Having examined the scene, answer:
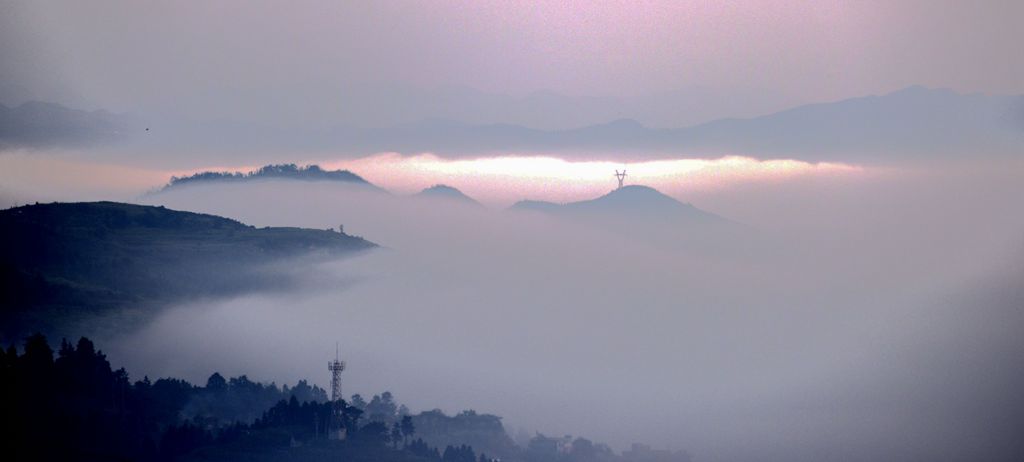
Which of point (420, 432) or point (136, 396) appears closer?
point (136, 396)

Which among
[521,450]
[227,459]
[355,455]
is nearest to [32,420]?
[227,459]

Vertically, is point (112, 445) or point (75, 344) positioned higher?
point (75, 344)

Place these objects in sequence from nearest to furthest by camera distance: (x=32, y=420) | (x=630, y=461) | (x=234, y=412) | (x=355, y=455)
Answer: (x=32, y=420), (x=355, y=455), (x=234, y=412), (x=630, y=461)

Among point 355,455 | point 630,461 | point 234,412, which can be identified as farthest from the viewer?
point 630,461

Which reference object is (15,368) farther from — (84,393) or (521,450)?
(521,450)

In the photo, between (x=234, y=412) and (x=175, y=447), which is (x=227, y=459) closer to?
(x=175, y=447)

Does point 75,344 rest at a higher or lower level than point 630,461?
higher

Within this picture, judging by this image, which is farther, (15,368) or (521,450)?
(521,450)

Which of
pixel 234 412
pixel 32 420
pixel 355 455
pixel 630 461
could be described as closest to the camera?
pixel 32 420

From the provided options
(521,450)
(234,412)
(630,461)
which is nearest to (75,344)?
(234,412)
